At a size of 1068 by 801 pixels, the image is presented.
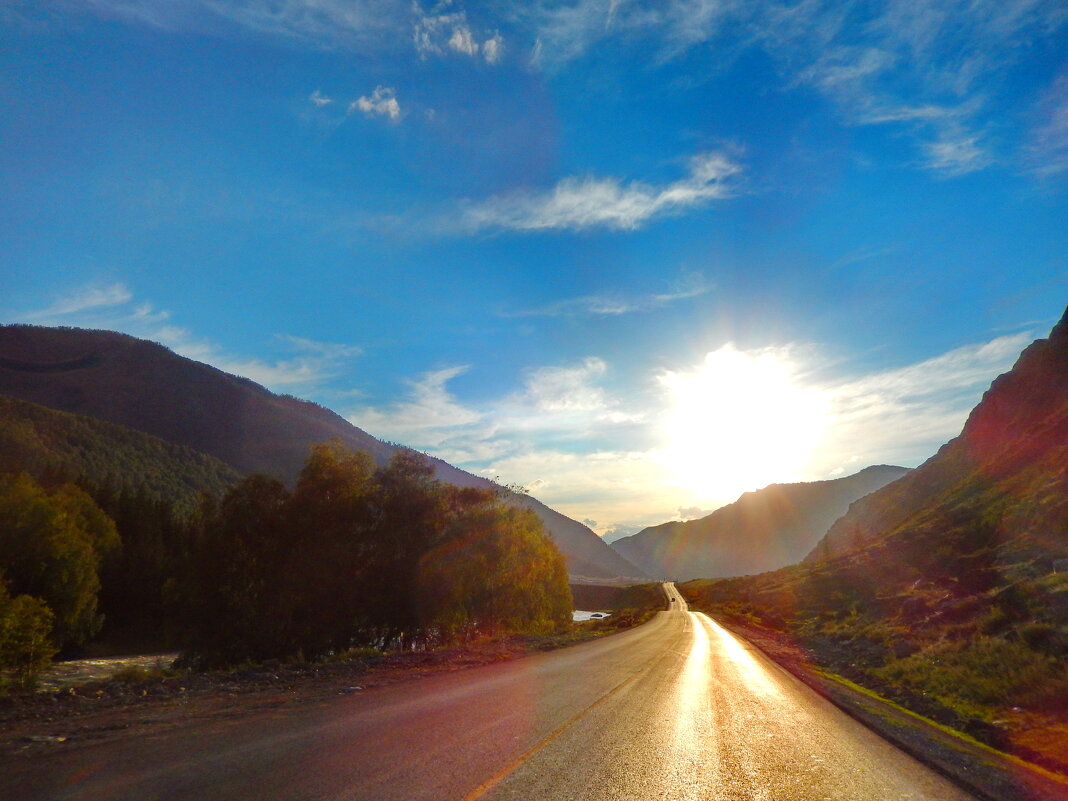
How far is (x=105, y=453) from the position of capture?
137750 mm

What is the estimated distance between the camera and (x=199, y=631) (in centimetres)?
2588

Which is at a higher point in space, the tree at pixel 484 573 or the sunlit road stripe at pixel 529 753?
the tree at pixel 484 573

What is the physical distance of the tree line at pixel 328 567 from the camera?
2589cm

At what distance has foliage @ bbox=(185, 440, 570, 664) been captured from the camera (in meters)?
26.0

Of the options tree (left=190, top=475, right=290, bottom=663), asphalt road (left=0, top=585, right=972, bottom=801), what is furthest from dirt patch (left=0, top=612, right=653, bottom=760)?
tree (left=190, top=475, right=290, bottom=663)

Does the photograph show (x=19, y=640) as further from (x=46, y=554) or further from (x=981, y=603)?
(x=981, y=603)

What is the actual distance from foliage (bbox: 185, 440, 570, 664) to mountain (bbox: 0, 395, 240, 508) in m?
90.6

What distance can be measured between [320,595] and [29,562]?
990 inches

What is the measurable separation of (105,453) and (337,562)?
140 meters

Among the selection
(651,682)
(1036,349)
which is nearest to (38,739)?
(651,682)

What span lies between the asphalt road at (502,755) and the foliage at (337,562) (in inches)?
612

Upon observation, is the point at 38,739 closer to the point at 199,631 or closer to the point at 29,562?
the point at 199,631

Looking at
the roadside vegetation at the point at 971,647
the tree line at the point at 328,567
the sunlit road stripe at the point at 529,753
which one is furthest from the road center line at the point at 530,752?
the tree line at the point at 328,567

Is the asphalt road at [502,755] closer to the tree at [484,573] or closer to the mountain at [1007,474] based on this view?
the tree at [484,573]
